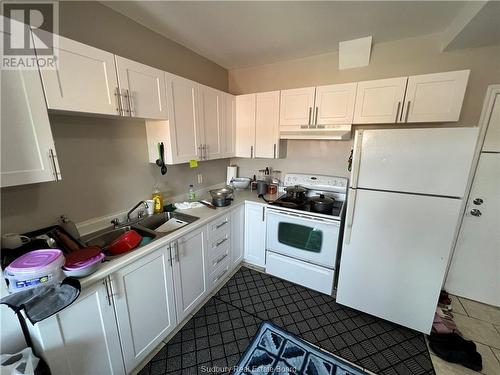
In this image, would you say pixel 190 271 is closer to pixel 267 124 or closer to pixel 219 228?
pixel 219 228

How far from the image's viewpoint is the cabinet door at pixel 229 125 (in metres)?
2.59

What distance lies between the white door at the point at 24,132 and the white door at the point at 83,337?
2.28 ft

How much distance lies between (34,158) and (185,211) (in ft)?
4.04

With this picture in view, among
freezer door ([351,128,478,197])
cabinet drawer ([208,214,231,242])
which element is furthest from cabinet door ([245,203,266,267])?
freezer door ([351,128,478,197])

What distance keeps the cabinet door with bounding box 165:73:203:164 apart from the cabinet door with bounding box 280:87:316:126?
1.02 meters

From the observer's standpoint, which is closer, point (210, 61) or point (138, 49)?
point (138, 49)

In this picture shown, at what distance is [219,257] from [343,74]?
8.36 feet

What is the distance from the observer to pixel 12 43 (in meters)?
0.95

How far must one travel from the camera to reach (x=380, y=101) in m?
2.01

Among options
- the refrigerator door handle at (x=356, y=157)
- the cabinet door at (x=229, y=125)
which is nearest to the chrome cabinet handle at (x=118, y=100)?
the cabinet door at (x=229, y=125)

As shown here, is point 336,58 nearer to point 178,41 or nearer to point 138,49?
point 178,41

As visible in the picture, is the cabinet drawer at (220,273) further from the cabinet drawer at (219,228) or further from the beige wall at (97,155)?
the beige wall at (97,155)

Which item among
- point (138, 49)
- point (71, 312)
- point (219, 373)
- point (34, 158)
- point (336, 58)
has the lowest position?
point (219, 373)

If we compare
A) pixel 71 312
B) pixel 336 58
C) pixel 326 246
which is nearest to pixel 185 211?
pixel 71 312
